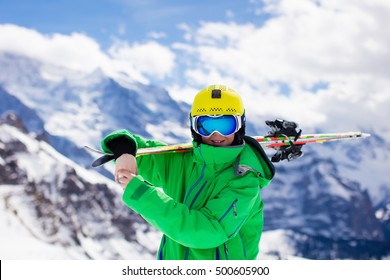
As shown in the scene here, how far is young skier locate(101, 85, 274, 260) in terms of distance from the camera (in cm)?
534

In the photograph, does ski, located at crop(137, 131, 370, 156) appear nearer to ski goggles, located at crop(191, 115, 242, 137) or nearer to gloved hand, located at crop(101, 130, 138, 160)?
gloved hand, located at crop(101, 130, 138, 160)

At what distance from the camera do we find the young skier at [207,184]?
5.34 meters

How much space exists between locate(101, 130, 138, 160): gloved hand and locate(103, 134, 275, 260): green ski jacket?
42cm

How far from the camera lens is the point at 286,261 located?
726cm

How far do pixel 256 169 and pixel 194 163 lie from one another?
98 centimetres

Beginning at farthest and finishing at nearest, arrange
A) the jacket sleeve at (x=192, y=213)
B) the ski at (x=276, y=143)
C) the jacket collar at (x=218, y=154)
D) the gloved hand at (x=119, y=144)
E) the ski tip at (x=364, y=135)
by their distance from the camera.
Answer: the ski tip at (x=364, y=135) < the ski at (x=276, y=143) < the gloved hand at (x=119, y=144) < the jacket collar at (x=218, y=154) < the jacket sleeve at (x=192, y=213)

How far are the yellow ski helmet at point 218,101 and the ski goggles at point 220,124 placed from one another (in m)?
0.06

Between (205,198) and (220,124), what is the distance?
3.08 feet

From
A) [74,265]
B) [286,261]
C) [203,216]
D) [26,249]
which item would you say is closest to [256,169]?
[203,216]

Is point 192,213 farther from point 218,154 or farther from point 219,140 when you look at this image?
point 219,140

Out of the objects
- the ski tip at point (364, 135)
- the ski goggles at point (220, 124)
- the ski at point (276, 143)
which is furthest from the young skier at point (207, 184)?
the ski tip at point (364, 135)

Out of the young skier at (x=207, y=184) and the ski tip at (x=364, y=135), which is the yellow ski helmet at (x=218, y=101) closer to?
the young skier at (x=207, y=184)

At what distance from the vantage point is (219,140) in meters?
6.18

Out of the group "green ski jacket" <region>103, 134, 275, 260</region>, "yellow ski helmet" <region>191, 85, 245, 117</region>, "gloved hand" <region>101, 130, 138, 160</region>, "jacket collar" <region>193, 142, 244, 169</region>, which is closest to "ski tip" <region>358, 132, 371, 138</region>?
"green ski jacket" <region>103, 134, 275, 260</region>
